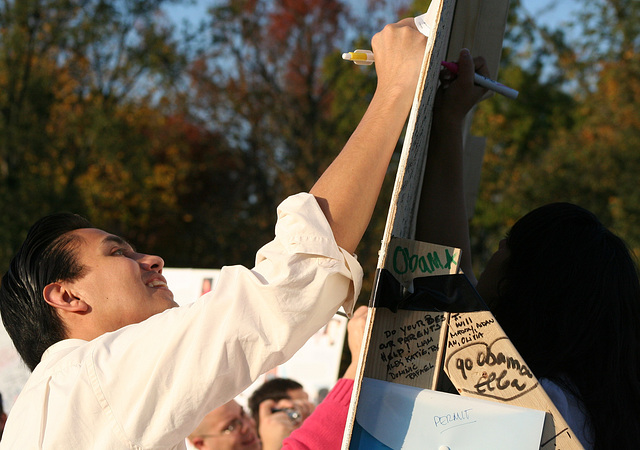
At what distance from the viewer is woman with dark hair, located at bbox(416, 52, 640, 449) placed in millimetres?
1253

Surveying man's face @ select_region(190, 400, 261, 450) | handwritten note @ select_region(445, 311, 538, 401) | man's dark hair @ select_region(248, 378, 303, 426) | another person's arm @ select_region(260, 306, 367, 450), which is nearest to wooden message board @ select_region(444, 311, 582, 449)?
handwritten note @ select_region(445, 311, 538, 401)

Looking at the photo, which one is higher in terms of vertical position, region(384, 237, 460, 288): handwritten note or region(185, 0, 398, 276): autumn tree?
region(185, 0, 398, 276): autumn tree

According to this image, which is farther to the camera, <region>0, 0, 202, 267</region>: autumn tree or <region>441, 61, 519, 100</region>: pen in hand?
<region>0, 0, 202, 267</region>: autumn tree

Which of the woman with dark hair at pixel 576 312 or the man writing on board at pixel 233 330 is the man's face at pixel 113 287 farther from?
the woman with dark hair at pixel 576 312

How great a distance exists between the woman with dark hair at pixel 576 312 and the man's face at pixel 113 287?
28.8 inches

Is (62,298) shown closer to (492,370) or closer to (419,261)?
(419,261)


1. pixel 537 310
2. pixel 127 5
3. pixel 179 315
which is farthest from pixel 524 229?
pixel 127 5

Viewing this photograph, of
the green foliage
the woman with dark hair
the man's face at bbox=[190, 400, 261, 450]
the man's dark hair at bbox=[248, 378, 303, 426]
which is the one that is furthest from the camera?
the green foliage

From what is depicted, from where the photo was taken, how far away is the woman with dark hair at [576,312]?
1253 mm

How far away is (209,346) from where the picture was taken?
1.04m

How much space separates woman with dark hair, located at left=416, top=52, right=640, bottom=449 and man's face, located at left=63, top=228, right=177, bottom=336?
28.8 inches

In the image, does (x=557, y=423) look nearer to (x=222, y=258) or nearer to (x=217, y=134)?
(x=222, y=258)

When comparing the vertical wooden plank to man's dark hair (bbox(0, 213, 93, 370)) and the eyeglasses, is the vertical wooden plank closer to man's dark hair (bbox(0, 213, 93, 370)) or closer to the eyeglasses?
man's dark hair (bbox(0, 213, 93, 370))

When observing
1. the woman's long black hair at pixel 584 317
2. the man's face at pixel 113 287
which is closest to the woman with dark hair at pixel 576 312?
the woman's long black hair at pixel 584 317
